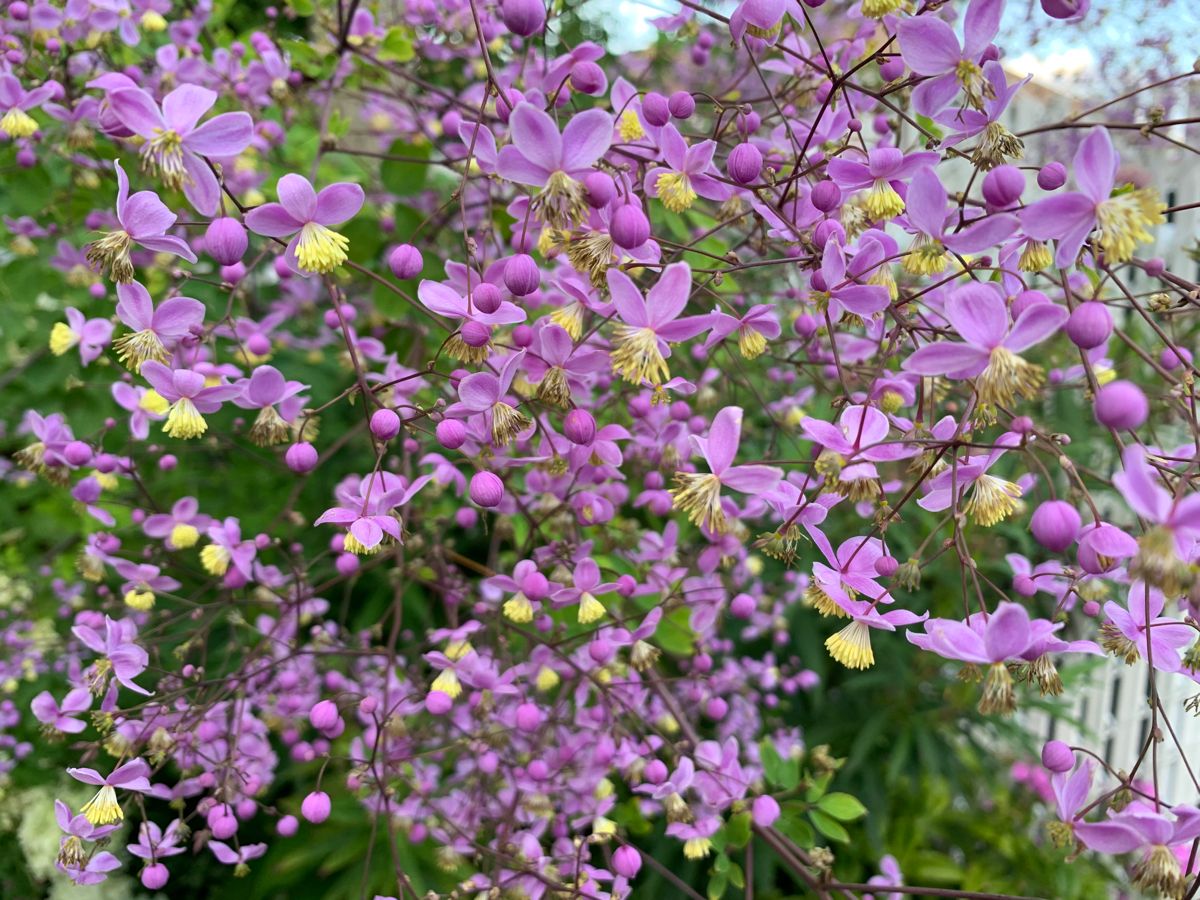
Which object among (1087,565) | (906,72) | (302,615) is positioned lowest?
(302,615)

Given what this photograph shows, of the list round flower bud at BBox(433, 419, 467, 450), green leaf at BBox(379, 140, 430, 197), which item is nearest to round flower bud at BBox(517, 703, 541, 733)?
round flower bud at BBox(433, 419, 467, 450)

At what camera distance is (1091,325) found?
0.52m

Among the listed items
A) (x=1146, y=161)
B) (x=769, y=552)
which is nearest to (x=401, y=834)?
(x=769, y=552)

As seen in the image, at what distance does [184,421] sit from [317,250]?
0.22 meters

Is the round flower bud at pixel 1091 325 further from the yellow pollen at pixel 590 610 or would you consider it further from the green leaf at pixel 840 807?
the green leaf at pixel 840 807

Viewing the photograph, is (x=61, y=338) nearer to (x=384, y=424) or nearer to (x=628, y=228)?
(x=384, y=424)

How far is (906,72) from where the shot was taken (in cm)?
84

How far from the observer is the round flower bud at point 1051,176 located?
27.1 inches

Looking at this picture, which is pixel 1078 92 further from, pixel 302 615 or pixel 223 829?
pixel 223 829

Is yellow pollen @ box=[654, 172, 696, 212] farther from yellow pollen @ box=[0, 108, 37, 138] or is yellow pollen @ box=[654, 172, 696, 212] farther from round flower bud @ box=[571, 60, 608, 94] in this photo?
yellow pollen @ box=[0, 108, 37, 138]

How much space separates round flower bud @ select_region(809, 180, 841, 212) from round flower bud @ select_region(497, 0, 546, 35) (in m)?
0.27

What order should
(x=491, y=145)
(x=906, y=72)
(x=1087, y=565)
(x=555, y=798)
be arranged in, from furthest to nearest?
(x=555, y=798) → (x=906, y=72) → (x=491, y=145) → (x=1087, y=565)

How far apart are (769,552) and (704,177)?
0.34 m

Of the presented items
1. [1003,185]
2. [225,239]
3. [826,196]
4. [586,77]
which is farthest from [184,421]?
[1003,185]
